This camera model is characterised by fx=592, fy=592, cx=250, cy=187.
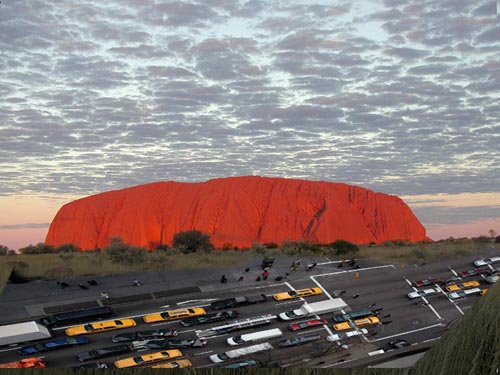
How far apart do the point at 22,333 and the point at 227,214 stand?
71.6m

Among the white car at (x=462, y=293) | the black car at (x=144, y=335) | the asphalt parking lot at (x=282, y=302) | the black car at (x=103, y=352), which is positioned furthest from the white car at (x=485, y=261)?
the black car at (x=103, y=352)

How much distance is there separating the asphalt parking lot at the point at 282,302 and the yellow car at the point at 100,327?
270 mm

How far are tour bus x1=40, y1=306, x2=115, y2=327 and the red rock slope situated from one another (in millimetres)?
61571

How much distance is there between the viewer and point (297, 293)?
24.7 meters

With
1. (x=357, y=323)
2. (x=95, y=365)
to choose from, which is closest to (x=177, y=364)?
(x=95, y=365)

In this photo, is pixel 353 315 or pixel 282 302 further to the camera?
pixel 282 302

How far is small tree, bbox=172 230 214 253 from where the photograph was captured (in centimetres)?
5266

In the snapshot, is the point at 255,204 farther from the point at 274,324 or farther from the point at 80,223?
the point at 274,324

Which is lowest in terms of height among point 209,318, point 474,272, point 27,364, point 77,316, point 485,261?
point 474,272

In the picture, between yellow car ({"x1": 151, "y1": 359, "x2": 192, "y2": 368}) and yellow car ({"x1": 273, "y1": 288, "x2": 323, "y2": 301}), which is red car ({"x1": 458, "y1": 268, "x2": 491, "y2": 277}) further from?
yellow car ({"x1": 151, "y1": 359, "x2": 192, "y2": 368})

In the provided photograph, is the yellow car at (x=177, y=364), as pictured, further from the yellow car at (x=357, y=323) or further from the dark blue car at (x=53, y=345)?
the yellow car at (x=357, y=323)

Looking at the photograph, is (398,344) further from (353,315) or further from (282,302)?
(282,302)

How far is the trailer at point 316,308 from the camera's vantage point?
21.8 meters

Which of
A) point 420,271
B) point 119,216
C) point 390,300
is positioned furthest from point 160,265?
point 119,216
